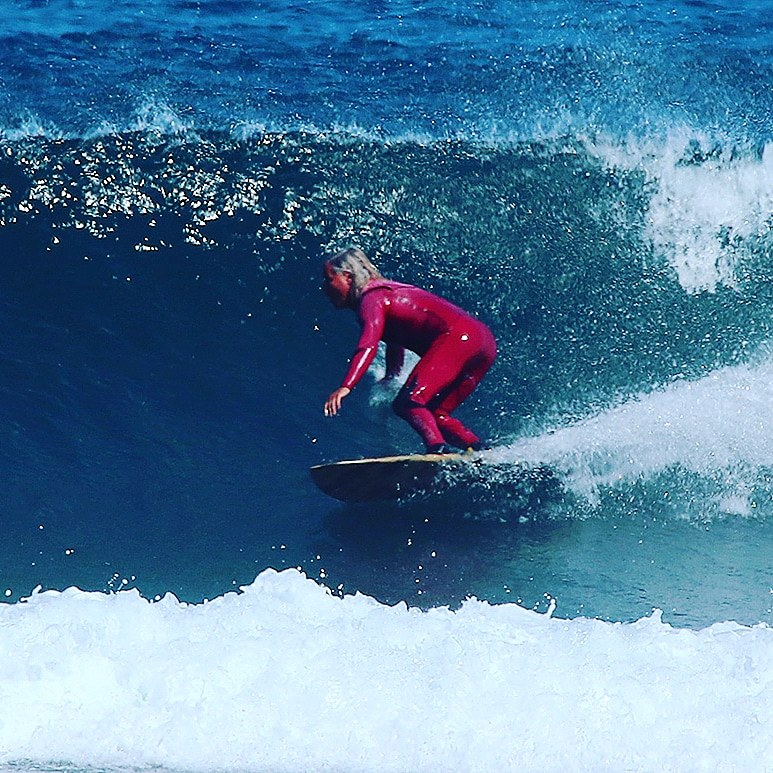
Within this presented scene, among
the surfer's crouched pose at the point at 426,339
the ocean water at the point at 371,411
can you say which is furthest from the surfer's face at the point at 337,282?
the ocean water at the point at 371,411

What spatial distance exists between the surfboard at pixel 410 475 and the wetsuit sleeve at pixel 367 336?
1.60 ft

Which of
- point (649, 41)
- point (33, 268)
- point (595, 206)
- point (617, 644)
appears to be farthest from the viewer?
point (649, 41)

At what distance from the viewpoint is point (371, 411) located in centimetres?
635

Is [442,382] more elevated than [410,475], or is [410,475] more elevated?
[442,382]

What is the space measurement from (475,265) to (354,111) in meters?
2.31

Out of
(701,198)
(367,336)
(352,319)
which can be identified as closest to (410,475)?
(367,336)

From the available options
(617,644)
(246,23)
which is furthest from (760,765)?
(246,23)

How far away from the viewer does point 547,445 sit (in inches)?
231

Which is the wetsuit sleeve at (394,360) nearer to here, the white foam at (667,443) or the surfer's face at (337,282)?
the surfer's face at (337,282)

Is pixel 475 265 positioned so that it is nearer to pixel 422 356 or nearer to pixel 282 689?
pixel 422 356

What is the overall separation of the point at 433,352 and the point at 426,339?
8cm

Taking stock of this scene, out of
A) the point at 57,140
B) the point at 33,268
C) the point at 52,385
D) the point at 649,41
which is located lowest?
the point at 52,385

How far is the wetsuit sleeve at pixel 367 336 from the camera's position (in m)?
4.98

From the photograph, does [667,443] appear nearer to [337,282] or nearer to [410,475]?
[410,475]
